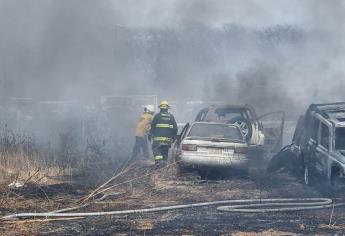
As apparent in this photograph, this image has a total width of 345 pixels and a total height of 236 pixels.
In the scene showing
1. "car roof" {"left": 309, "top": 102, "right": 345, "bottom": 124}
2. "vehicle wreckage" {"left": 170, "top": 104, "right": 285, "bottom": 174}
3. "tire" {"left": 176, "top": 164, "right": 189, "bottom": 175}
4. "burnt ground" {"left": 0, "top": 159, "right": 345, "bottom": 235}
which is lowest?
"burnt ground" {"left": 0, "top": 159, "right": 345, "bottom": 235}

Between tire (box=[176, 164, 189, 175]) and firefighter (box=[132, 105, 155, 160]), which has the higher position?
firefighter (box=[132, 105, 155, 160])

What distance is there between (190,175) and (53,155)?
9.32 feet

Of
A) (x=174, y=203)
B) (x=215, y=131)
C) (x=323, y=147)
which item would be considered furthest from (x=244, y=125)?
(x=174, y=203)

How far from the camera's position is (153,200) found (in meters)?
8.03

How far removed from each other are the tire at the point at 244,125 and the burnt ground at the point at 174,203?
139 centimetres

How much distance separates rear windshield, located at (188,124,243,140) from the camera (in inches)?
412

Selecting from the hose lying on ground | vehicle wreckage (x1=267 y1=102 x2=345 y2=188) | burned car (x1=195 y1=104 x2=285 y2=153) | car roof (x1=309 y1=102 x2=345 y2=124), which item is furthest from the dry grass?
burned car (x1=195 y1=104 x2=285 y2=153)

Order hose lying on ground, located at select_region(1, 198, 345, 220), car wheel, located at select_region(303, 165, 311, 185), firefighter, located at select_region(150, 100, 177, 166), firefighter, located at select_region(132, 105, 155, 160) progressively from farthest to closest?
firefighter, located at select_region(132, 105, 155, 160)
firefighter, located at select_region(150, 100, 177, 166)
car wheel, located at select_region(303, 165, 311, 185)
hose lying on ground, located at select_region(1, 198, 345, 220)

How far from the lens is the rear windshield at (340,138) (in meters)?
8.62

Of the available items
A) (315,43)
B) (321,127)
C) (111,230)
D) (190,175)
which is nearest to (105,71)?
(315,43)

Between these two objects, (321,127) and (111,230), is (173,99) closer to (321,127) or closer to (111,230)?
(321,127)

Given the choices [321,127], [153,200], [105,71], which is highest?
[105,71]

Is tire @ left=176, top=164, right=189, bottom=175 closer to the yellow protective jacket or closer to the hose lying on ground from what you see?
the yellow protective jacket

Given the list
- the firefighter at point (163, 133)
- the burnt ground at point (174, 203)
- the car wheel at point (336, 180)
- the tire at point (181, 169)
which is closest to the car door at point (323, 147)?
the car wheel at point (336, 180)
